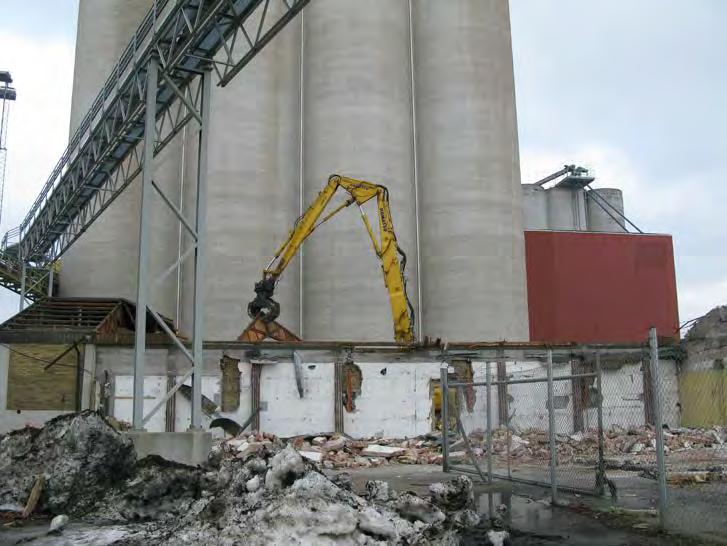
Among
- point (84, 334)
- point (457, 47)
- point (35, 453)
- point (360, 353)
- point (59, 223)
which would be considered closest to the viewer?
point (35, 453)

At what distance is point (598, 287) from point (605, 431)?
15839 mm

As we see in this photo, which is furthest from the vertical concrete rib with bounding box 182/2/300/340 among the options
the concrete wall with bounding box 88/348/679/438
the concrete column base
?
the concrete column base

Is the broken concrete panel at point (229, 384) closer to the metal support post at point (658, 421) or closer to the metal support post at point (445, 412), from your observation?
the metal support post at point (445, 412)

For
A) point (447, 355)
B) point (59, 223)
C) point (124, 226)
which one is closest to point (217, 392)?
point (447, 355)

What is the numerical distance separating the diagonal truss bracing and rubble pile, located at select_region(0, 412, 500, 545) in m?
7.06

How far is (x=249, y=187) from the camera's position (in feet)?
102

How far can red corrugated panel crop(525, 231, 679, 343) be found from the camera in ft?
117

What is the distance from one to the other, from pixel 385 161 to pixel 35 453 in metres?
21.3

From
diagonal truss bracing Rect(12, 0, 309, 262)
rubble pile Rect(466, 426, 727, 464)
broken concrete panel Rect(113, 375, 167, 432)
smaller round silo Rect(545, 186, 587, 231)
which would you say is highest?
smaller round silo Rect(545, 186, 587, 231)

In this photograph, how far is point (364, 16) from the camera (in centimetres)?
3150

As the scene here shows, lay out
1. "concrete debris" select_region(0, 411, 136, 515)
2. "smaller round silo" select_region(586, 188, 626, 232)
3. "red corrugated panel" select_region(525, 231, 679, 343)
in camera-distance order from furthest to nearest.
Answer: "smaller round silo" select_region(586, 188, 626, 232), "red corrugated panel" select_region(525, 231, 679, 343), "concrete debris" select_region(0, 411, 136, 515)

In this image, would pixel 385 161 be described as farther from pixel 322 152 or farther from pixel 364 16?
pixel 364 16

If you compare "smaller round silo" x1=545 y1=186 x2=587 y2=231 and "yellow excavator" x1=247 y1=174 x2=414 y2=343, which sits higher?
"smaller round silo" x1=545 y1=186 x2=587 y2=231

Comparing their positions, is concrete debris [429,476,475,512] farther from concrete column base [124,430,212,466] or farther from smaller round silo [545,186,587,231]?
smaller round silo [545,186,587,231]
